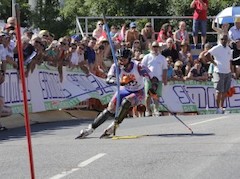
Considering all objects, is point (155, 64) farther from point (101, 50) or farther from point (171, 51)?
point (171, 51)

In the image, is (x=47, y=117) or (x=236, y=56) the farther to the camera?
(x=236, y=56)

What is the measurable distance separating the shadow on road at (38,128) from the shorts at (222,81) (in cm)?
463

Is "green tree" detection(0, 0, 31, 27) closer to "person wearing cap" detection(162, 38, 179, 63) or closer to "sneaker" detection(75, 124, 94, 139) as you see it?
"person wearing cap" detection(162, 38, 179, 63)

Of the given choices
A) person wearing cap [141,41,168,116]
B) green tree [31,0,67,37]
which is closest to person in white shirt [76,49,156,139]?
person wearing cap [141,41,168,116]

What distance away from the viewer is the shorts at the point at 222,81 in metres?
21.2

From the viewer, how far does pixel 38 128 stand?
1683cm

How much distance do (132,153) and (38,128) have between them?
545 cm

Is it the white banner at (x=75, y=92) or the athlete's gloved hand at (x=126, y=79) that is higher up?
the athlete's gloved hand at (x=126, y=79)

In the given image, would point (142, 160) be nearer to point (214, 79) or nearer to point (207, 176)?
point (207, 176)

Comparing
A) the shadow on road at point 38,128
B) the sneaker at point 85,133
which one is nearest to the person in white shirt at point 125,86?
the sneaker at point 85,133

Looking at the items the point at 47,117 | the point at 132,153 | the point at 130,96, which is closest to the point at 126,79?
the point at 130,96

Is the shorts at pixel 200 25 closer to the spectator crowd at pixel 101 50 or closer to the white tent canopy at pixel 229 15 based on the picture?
the spectator crowd at pixel 101 50

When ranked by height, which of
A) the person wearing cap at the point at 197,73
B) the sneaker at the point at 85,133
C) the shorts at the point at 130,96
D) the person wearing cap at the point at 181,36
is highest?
the person wearing cap at the point at 181,36

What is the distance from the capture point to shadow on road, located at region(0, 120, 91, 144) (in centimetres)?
1505
